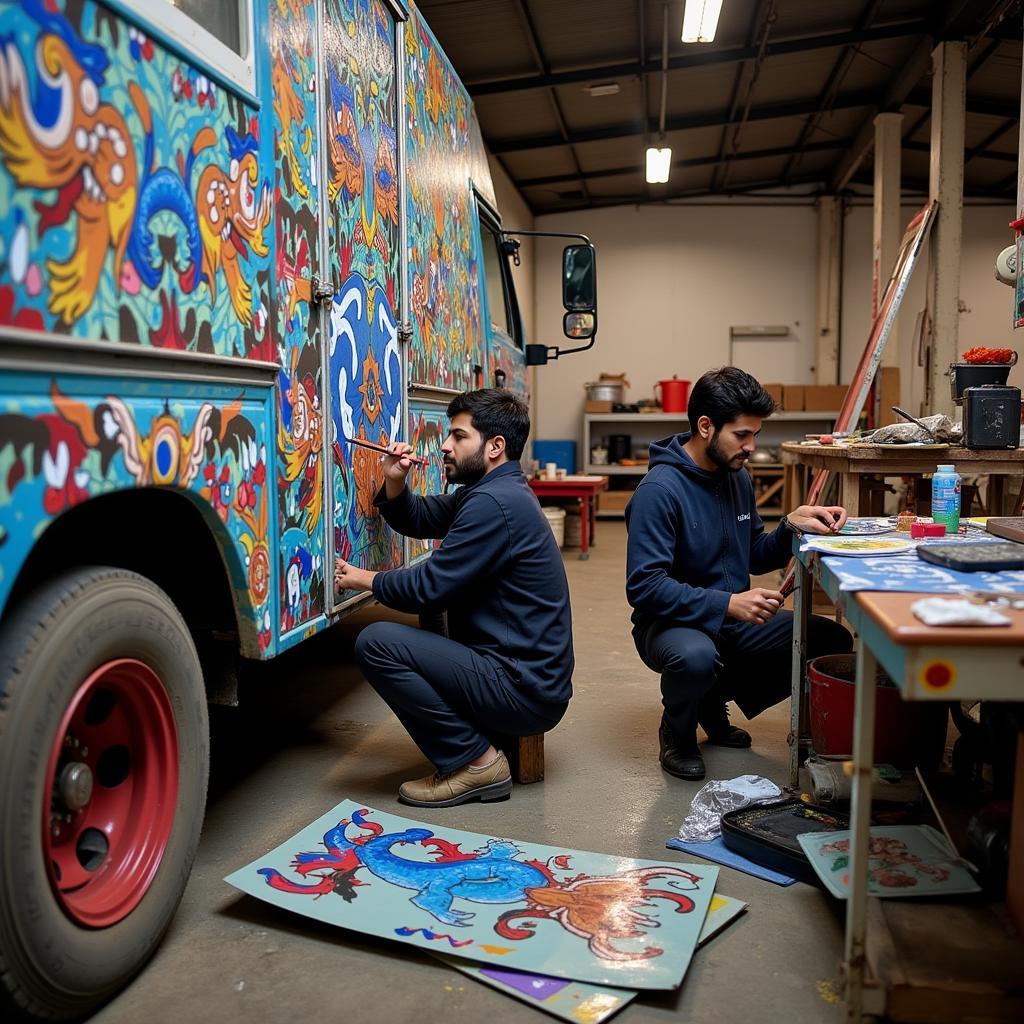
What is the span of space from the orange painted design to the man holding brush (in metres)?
1.47

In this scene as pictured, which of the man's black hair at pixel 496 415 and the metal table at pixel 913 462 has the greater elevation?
the man's black hair at pixel 496 415

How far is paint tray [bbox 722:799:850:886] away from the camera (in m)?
2.27

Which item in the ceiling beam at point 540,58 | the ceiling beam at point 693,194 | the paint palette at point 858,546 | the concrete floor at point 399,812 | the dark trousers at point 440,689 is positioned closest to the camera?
the concrete floor at point 399,812

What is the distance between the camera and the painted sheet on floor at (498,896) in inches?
74.2

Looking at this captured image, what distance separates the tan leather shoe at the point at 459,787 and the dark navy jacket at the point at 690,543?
671 mm

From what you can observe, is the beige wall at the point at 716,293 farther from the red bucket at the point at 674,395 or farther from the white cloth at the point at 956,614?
the white cloth at the point at 956,614

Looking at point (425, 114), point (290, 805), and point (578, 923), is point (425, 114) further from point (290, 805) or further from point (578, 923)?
point (578, 923)

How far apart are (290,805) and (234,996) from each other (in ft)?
3.14

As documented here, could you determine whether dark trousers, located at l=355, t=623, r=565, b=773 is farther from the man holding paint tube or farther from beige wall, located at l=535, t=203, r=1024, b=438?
beige wall, located at l=535, t=203, r=1024, b=438

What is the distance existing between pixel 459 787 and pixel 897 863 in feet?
3.98

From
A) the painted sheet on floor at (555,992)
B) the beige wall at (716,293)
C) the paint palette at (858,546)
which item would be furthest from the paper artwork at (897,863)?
the beige wall at (716,293)

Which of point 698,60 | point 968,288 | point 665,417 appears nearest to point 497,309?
point 698,60

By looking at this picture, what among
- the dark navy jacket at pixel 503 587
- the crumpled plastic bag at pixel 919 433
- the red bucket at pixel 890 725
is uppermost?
the crumpled plastic bag at pixel 919 433

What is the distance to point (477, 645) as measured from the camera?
2814 mm
